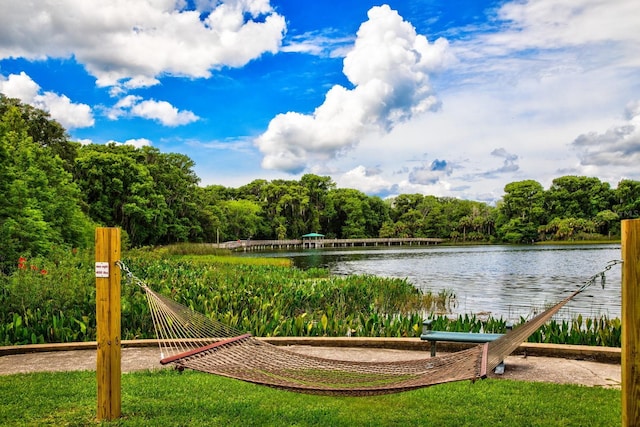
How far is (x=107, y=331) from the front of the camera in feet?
13.1

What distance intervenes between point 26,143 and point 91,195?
798 inches

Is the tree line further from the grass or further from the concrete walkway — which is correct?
the grass

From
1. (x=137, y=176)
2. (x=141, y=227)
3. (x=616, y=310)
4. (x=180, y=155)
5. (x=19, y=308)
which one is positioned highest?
(x=180, y=155)

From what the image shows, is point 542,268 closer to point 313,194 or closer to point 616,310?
point 616,310

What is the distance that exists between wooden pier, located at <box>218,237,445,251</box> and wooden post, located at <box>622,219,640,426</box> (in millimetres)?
52416

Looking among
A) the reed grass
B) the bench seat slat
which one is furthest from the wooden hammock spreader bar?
the reed grass

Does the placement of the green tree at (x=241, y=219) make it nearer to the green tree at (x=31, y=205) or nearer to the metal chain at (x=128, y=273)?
the green tree at (x=31, y=205)

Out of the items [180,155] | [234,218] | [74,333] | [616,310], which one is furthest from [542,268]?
[234,218]

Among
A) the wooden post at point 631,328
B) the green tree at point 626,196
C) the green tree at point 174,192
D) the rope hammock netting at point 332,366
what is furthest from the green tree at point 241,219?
the wooden post at point 631,328

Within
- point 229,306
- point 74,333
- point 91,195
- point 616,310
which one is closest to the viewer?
point 74,333

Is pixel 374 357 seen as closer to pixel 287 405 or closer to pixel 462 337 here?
pixel 462 337

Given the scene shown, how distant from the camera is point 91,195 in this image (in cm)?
4012

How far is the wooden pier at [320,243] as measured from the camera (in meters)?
61.5

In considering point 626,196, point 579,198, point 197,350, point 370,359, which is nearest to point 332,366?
point 197,350
